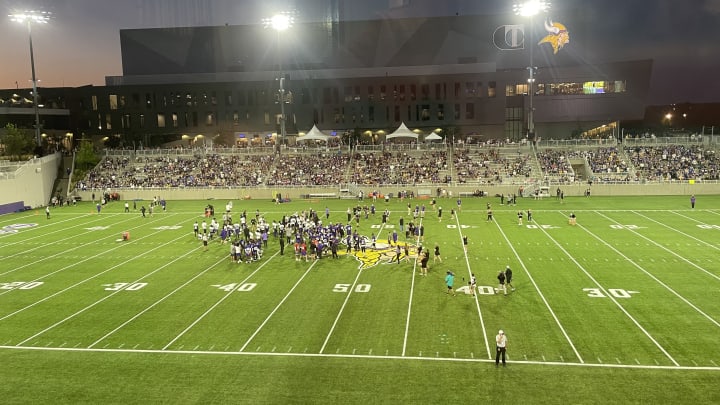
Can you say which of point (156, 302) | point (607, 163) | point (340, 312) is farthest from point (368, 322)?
point (607, 163)

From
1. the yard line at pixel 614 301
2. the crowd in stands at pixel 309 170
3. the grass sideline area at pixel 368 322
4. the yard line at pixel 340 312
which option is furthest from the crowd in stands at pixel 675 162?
the yard line at pixel 340 312

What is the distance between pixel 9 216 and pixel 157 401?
41.8 m

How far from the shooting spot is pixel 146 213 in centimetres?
4347

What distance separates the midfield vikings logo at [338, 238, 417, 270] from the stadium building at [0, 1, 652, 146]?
48.0m

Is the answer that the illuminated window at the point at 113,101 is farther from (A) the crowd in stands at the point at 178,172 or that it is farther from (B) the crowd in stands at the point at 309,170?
(B) the crowd in stands at the point at 309,170

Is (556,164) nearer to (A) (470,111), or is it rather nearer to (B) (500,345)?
(A) (470,111)

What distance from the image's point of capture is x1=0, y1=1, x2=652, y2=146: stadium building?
7206 cm

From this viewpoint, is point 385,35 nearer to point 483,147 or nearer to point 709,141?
point 483,147

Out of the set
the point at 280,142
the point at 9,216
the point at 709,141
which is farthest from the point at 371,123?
the point at 9,216

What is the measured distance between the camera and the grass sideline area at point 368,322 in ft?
40.1

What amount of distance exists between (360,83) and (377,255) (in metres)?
52.6

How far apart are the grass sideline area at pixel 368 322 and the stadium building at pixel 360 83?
45.3 meters

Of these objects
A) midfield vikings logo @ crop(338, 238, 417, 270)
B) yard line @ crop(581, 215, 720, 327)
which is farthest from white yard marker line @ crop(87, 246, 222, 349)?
yard line @ crop(581, 215, 720, 327)

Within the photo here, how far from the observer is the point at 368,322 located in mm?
16500
